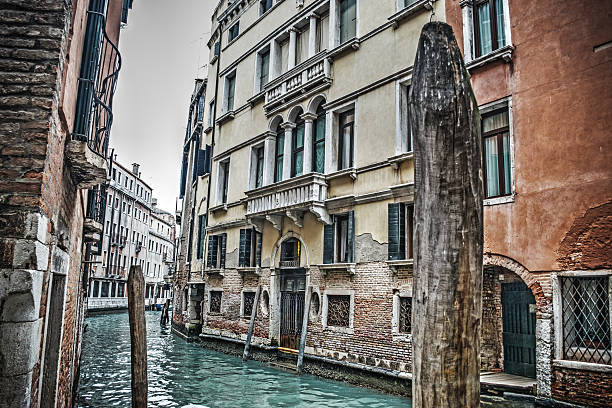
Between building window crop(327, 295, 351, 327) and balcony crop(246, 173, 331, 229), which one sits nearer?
building window crop(327, 295, 351, 327)

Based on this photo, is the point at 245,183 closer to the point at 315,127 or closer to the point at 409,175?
the point at 315,127

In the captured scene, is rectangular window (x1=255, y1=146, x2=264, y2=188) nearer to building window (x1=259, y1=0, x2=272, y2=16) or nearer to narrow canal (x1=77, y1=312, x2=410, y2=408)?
building window (x1=259, y1=0, x2=272, y2=16)

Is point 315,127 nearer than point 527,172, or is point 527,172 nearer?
point 527,172

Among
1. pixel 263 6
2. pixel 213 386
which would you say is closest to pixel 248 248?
pixel 213 386

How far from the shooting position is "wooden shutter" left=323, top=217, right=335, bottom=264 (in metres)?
11.2

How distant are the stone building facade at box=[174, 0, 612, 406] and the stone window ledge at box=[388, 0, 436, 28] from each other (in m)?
0.04

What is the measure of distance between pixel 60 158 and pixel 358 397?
22.1 feet

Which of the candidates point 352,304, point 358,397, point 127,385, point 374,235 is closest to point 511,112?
point 374,235

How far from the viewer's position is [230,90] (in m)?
17.6

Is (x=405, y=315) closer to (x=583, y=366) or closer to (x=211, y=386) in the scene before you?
(x=583, y=366)

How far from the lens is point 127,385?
32.2 ft

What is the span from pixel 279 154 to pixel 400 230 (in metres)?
5.77

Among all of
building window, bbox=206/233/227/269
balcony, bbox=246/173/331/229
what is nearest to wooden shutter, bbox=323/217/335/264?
balcony, bbox=246/173/331/229

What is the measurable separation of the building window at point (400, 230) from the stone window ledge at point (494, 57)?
9.20 ft
